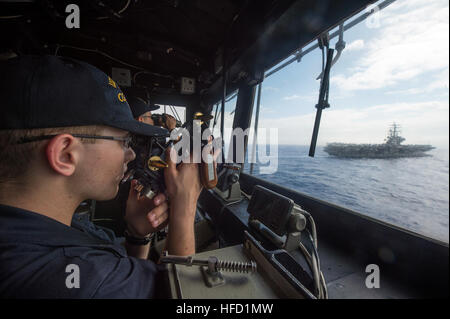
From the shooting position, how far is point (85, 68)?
1.90ft

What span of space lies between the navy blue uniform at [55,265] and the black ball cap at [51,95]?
0.26 m

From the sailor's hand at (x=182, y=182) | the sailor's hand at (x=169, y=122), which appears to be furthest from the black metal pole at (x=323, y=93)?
the sailor's hand at (x=169, y=122)

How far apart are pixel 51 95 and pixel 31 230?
1.24ft

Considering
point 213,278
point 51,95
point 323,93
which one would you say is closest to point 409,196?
point 323,93

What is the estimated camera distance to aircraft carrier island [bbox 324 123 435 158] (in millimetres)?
3043

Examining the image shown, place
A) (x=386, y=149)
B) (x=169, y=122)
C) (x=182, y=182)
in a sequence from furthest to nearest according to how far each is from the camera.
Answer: (x=386, y=149)
(x=169, y=122)
(x=182, y=182)

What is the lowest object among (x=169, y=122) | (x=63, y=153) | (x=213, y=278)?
(x=213, y=278)

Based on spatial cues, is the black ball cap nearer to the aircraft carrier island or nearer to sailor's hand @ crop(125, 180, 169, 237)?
sailor's hand @ crop(125, 180, 169, 237)

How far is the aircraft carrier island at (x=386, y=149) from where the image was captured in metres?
3.04

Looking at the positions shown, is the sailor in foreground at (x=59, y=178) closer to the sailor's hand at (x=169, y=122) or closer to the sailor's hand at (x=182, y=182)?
the sailor's hand at (x=182, y=182)

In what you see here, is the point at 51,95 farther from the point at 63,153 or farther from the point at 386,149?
the point at 386,149

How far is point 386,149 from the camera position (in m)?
3.95

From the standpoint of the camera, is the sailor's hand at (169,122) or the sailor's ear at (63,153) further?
the sailor's hand at (169,122)

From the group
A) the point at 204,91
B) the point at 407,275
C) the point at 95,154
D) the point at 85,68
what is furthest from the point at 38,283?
the point at 204,91
